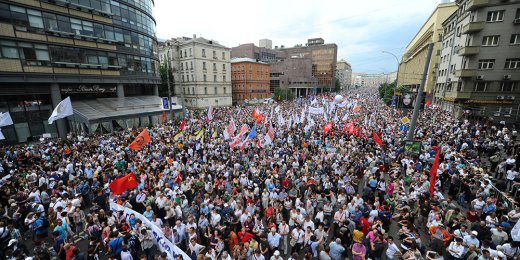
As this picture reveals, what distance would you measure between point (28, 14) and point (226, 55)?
4107 centimetres

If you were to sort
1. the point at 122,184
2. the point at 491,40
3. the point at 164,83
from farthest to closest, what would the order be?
the point at 164,83, the point at 491,40, the point at 122,184

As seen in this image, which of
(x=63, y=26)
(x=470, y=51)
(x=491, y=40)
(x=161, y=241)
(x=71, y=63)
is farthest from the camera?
(x=470, y=51)

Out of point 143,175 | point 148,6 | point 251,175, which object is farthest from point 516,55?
point 148,6

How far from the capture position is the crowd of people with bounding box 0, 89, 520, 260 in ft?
24.5

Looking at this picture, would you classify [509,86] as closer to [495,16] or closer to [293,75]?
[495,16]

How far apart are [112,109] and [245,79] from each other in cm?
4456

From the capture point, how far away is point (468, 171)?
12711 mm

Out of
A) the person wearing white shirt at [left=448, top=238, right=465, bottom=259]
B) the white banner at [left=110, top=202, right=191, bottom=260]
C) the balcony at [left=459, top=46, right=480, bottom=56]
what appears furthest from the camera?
the balcony at [left=459, top=46, right=480, bottom=56]

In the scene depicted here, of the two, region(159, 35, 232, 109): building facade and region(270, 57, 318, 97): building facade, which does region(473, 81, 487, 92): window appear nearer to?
region(159, 35, 232, 109): building facade

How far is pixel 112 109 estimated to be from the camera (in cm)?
2977

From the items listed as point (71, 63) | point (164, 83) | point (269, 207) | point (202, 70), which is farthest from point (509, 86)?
point (164, 83)

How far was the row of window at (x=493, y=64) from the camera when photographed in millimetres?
27094

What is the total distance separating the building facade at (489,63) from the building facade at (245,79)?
161 feet


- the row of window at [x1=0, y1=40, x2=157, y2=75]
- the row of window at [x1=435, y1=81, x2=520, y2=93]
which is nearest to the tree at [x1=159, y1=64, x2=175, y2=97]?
the row of window at [x1=0, y1=40, x2=157, y2=75]
